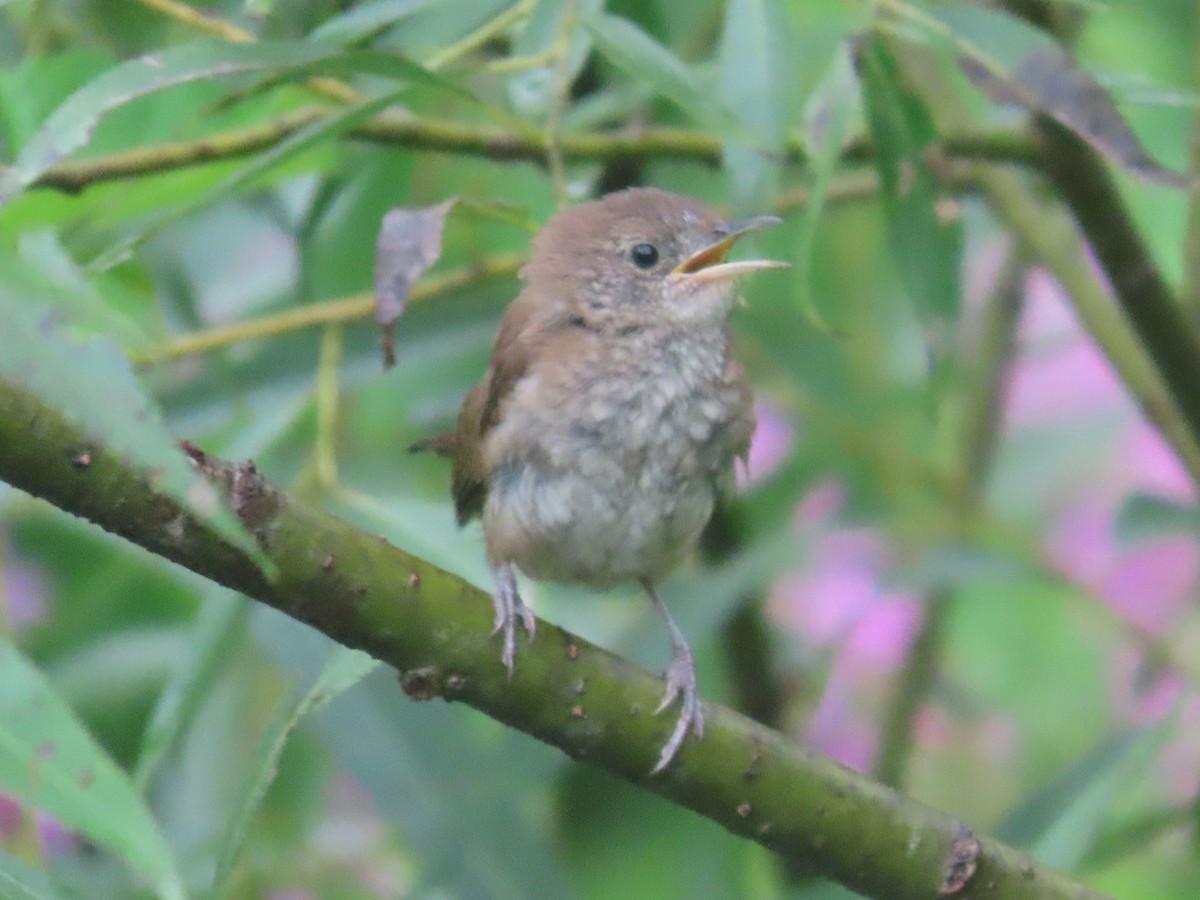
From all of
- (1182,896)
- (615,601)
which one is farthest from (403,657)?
(615,601)

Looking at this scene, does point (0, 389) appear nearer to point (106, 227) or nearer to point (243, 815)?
point (243, 815)

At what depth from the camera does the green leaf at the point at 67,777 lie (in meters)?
1.39

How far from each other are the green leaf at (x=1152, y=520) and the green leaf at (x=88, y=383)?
1.98 meters

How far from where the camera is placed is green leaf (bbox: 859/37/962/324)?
2279mm

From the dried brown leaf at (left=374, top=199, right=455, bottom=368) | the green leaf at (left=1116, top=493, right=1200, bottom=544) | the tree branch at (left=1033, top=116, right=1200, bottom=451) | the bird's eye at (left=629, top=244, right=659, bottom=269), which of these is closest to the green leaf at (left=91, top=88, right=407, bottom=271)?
the dried brown leaf at (left=374, top=199, right=455, bottom=368)

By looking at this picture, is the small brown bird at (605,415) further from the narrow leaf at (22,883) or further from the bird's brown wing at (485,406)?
the narrow leaf at (22,883)

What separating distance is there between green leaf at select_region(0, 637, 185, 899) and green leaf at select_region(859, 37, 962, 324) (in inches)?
52.4

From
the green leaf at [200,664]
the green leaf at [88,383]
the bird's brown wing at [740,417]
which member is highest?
the green leaf at [88,383]

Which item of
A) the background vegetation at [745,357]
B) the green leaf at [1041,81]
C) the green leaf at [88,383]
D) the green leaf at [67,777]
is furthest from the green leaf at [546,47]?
the green leaf at [88,383]

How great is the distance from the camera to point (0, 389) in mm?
1320

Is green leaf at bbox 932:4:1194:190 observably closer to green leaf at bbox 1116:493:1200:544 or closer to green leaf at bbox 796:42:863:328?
green leaf at bbox 796:42:863:328

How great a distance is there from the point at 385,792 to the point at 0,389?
160 centimetres

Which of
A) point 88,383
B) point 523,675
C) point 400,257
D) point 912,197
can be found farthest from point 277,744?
point 912,197

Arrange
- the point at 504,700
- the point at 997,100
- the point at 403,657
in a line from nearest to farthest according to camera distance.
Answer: the point at 403,657, the point at 504,700, the point at 997,100
